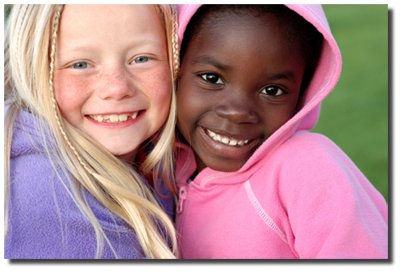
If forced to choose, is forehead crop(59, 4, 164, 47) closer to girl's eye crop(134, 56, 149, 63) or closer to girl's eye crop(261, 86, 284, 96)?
girl's eye crop(134, 56, 149, 63)

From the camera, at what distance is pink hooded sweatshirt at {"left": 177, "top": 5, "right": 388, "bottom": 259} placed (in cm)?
119

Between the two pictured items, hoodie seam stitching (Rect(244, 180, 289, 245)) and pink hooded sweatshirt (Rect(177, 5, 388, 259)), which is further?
hoodie seam stitching (Rect(244, 180, 289, 245))

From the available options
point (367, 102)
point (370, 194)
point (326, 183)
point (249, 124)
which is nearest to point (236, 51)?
point (249, 124)

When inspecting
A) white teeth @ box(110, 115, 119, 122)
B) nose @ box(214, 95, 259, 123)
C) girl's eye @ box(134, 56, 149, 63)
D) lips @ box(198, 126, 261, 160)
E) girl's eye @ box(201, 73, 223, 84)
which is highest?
girl's eye @ box(134, 56, 149, 63)

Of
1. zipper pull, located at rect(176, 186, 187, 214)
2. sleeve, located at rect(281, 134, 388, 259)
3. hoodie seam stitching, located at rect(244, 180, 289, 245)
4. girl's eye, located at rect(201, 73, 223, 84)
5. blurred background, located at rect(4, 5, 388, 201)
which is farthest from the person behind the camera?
blurred background, located at rect(4, 5, 388, 201)

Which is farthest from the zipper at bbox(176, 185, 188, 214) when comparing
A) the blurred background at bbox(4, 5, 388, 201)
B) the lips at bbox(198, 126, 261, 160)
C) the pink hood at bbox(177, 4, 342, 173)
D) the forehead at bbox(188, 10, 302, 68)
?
the blurred background at bbox(4, 5, 388, 201)

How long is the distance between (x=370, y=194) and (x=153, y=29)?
954mm

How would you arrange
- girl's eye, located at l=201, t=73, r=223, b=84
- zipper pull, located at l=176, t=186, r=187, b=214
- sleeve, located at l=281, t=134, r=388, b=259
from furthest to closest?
zipper pull, located at l=176, t=186, r=187, b=214
girl's eye, located at l=201, t=73, r=223, b=84
sleeve, located at l=281, t=134, r=388, b=259

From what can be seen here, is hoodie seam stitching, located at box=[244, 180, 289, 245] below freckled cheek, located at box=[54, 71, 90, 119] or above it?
below

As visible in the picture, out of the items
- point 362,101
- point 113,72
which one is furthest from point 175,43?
point 362,101

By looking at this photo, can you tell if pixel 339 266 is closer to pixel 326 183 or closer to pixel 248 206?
pixel 326 183

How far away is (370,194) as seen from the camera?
4.61 feet

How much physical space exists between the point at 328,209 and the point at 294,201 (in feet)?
0.36

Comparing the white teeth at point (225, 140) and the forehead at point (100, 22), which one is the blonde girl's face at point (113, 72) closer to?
the forehead at point (100, 22)
